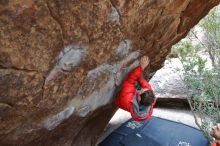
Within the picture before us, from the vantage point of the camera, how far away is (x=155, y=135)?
6.44 m

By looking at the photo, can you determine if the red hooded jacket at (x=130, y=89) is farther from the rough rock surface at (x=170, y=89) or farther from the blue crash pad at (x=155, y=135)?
the rough rock surface at (x=170, y=89)

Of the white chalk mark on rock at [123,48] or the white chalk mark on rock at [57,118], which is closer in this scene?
the white chalk mark on rock at [57,118]

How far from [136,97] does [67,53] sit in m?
1.46

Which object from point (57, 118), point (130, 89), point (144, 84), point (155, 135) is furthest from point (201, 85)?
point (57, 118)

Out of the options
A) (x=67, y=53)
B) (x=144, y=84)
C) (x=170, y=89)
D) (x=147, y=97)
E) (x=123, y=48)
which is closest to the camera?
(x=67, y=53)

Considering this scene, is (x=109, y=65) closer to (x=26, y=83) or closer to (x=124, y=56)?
(x=124, y=56)

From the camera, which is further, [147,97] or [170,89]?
[170,89]

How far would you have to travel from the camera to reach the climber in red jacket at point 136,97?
4359mm

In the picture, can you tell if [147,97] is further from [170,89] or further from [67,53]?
[170,89]

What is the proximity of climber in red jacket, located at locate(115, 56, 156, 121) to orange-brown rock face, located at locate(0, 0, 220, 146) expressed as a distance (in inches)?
4.6

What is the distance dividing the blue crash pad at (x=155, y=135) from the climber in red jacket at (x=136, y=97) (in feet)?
6.25

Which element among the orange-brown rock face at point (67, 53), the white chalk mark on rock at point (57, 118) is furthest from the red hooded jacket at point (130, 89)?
the white chalk mark on rock at point (57, 118)

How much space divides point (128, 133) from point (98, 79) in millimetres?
2803

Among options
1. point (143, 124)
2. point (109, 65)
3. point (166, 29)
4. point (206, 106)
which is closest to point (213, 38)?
point (206, 106)
